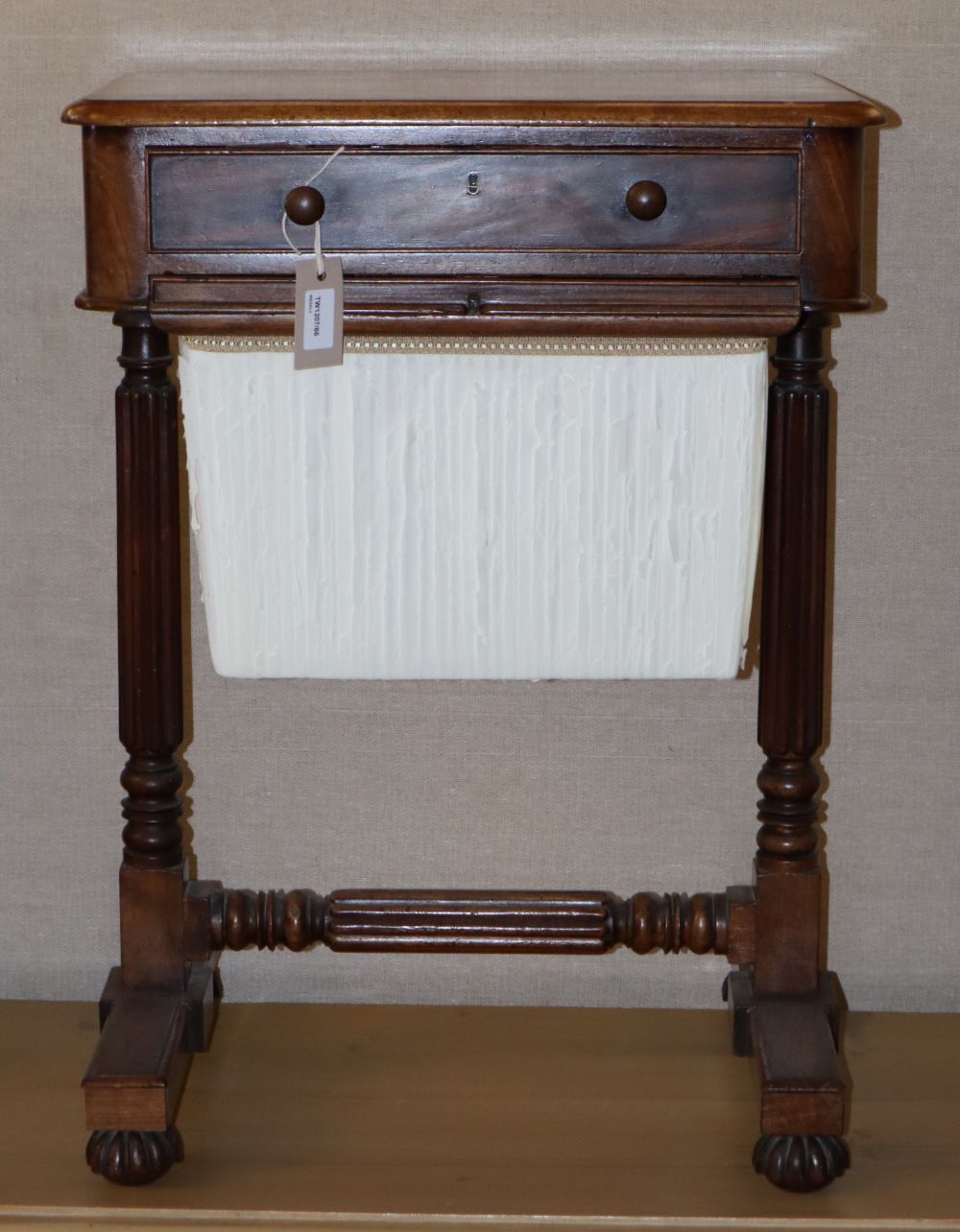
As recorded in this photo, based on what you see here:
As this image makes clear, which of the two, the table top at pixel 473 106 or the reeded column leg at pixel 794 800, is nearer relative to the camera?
the table top at pixel 473 106

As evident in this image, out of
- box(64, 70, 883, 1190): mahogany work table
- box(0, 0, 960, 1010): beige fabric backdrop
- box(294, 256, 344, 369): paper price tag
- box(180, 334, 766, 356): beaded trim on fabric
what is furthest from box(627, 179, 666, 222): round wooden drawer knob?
box(0, 0, 960, 1010): beige fabric backdrop

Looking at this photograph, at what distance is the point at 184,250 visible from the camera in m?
1.21

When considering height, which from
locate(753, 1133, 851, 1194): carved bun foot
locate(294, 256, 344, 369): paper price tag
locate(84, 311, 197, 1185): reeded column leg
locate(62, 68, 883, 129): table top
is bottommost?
→ locate(753, 1133, 851, 1194): carved bun foot

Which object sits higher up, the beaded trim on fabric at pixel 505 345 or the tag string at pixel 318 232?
the tag string at pixel 318 232

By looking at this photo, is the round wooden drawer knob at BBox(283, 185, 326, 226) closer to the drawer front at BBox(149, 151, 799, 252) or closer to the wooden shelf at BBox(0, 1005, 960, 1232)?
the drawer front at BBox(149, 151, 799, 252)

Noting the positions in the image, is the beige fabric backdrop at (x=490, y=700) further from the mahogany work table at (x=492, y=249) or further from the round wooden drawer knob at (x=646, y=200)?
the round wooden drawer knob at (x=646, y=200)

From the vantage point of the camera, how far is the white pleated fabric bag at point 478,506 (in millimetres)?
1307

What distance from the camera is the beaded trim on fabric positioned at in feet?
4.25

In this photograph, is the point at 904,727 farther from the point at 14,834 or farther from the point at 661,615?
the point at 14,834

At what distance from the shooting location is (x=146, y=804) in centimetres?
140

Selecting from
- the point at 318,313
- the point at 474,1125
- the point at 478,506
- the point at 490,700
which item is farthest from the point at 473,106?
the point at 474,1125

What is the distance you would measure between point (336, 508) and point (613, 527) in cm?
24

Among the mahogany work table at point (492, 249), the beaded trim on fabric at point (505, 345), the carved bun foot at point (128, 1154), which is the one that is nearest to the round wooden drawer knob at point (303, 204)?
the mahogany work table at point (492, 249)

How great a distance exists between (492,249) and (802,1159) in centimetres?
80
